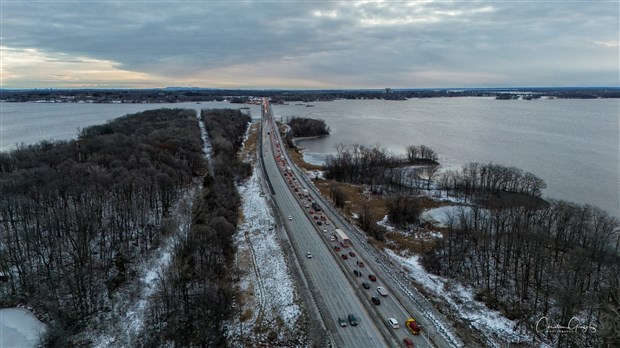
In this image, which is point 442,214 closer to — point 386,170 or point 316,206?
point 316,206

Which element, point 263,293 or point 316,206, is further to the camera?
point 316,206

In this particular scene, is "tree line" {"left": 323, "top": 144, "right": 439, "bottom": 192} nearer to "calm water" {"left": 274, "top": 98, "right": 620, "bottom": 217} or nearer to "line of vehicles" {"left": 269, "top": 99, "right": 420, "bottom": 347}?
"calm water" {"left": 274, "top": 98, "right": 620, "bottom": 217}

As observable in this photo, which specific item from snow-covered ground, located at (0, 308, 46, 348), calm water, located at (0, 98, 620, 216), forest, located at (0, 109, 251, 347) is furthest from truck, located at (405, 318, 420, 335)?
calm water, located at (0, 98, 620, 216)

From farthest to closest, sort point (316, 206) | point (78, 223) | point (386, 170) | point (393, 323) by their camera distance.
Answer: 1. point (386, 170)
2. point (316, 206)
3. point (78, 223)
4. point (393, 323)

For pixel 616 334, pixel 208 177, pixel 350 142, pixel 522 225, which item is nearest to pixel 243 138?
pixel 350 142

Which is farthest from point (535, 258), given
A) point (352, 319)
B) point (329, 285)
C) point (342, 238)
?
point (352, 319)

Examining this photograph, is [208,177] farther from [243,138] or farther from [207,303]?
[243,138]

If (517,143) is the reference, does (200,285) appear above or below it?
below
